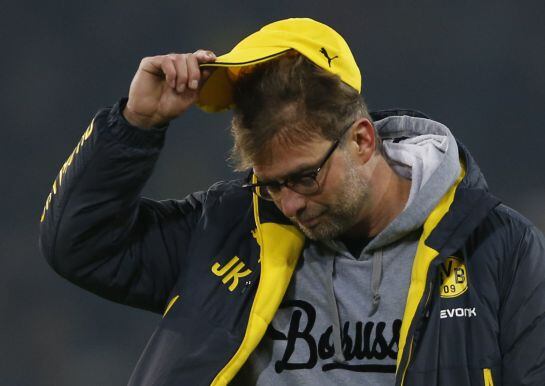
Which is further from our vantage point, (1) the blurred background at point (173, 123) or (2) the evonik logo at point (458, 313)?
(1) the blurred background at point (173, 123)

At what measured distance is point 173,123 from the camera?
270 centimetres

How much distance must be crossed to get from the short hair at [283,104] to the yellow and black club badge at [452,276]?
0.22 metres

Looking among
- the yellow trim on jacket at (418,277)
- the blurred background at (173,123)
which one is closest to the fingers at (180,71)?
the yellow trim on jacket at (418,277)

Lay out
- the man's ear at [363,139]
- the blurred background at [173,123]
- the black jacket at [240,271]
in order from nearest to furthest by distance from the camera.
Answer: the black jacket at [240,271] < the man's ear at [363,139] < the blurred background at [173,123]

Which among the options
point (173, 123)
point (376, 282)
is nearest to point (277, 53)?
point (376, 282)

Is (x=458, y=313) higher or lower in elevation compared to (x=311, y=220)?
lower

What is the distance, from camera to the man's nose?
1.42 metres

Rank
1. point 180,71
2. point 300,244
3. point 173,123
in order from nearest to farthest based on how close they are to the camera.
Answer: point 180,71 < point 300,244 < point 173,123

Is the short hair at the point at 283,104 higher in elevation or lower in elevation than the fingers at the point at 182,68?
lower

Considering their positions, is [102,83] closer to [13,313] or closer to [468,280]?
[13,313]

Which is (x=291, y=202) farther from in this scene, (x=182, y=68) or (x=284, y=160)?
(x=182, y=68)

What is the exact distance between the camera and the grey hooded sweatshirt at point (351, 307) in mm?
1418

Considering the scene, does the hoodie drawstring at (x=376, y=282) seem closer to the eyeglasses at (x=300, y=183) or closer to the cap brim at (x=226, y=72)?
the eyeglasses at (x=300, y=183)

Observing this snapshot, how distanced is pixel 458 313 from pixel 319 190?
0.23m
